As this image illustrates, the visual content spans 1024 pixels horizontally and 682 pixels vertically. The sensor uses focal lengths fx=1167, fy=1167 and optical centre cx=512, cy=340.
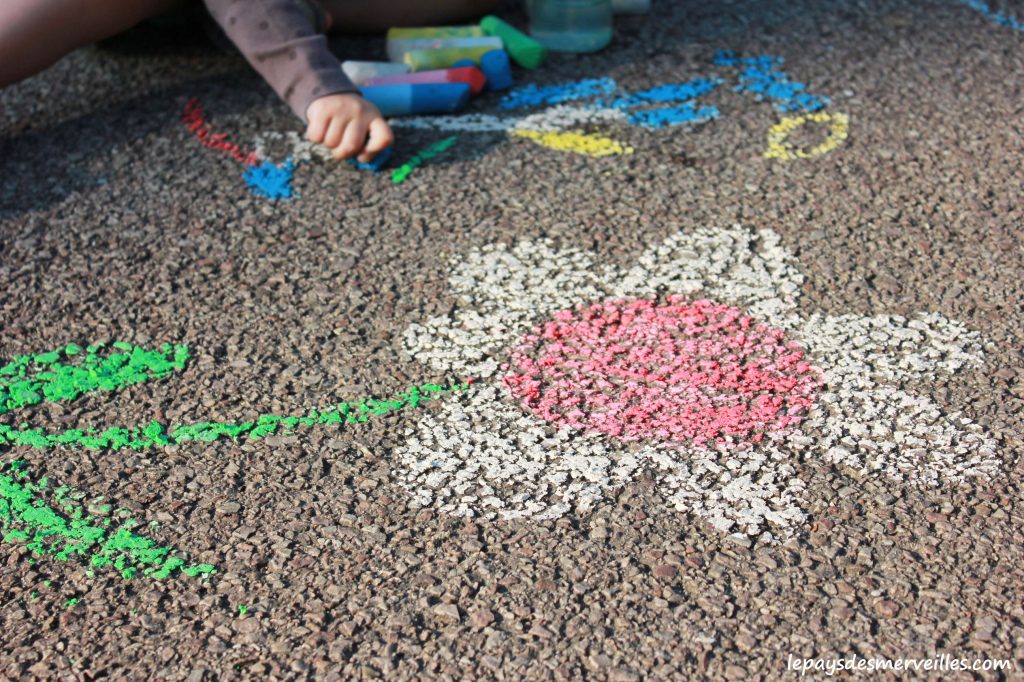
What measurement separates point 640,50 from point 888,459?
55.5 inches

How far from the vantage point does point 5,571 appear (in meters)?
1.38

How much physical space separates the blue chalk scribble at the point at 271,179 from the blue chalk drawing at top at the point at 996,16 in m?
1.74

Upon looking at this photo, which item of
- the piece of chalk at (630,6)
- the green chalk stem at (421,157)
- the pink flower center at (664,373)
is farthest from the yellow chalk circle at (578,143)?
the piece of chalk at (630,6)

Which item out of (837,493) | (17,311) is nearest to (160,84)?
(17,311)

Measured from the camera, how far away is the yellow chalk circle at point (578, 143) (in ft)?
7.41

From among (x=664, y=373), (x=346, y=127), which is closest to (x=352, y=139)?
(x=346, y=127)

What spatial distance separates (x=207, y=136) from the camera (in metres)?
2.31

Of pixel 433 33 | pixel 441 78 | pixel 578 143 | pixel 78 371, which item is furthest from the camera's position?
pixel 433 33

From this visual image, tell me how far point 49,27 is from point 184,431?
111cm

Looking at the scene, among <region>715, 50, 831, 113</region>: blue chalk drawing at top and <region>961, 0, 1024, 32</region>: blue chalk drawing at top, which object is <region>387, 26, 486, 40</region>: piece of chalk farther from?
<region>961, 0, 1024, 32</region>: blue chalk drawing at top

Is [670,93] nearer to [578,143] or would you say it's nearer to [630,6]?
[578,143]

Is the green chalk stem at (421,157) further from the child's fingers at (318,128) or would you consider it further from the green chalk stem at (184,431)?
the green chalk stem at (184,431)

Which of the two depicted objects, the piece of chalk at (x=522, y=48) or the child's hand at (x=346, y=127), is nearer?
the child's hand at (x=346, y=127)

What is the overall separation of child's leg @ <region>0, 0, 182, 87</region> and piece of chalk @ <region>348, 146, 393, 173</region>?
0.60 m
